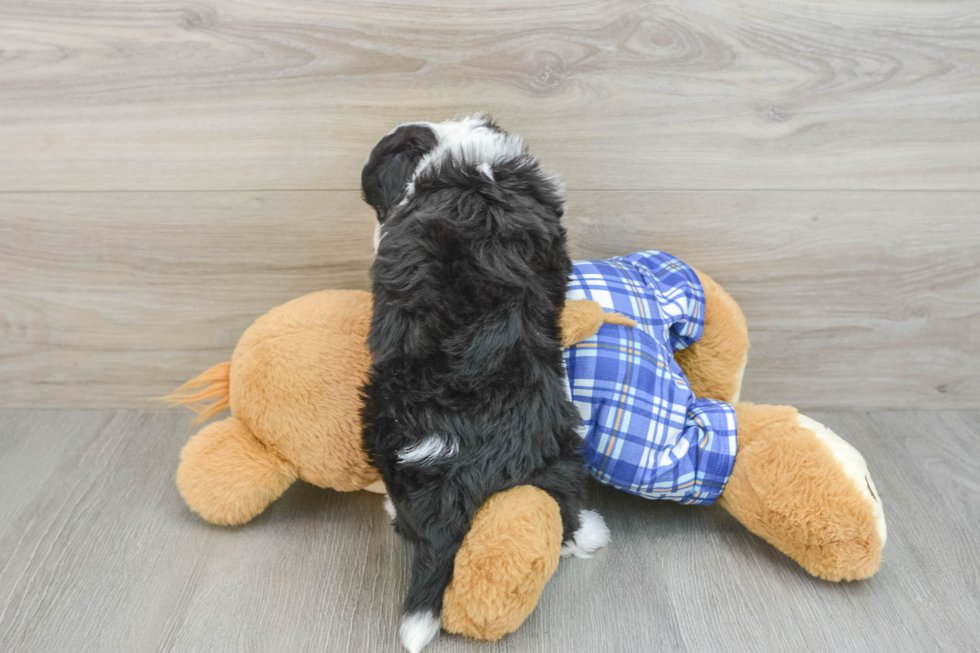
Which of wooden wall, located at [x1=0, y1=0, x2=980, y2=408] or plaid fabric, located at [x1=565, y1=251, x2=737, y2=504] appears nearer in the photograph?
plaid fabric, located at [x1=565, y1=251, x2=737, y2=504]

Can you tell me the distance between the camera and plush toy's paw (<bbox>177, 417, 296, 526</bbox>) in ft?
2.53

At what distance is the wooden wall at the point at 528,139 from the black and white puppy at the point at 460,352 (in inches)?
11.0

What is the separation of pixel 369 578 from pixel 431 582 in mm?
120

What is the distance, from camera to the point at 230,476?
0.77 m

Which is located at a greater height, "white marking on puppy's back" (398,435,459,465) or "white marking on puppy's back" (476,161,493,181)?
"white marking on puppy's back" (476,161,493,181)

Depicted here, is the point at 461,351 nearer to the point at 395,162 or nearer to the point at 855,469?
the point at 395,162

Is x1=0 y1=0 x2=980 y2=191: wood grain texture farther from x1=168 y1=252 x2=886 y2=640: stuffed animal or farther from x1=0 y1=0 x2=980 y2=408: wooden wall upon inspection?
x1=168 y1=252 x2=886 y2=640: stuffed animal

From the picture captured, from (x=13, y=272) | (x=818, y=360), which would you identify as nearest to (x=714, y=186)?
(x=818, y=360)

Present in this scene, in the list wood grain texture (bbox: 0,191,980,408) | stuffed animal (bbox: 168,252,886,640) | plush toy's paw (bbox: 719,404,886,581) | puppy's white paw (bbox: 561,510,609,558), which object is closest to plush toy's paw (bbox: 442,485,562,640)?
stuffed animal (bbox: 168,252,886,640)

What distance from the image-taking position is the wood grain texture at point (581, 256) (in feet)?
3.10

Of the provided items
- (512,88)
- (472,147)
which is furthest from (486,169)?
(512,88)

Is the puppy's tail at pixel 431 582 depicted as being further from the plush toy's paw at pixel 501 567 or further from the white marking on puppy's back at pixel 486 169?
the white marking on puppy's back at pixel 486 169

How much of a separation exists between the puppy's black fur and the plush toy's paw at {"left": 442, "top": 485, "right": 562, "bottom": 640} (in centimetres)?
2

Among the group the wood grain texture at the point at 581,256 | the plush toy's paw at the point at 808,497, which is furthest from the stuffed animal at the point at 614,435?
the wood grain texture at the point at 581,256
